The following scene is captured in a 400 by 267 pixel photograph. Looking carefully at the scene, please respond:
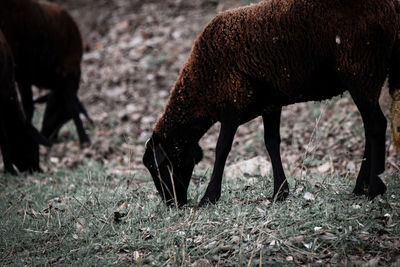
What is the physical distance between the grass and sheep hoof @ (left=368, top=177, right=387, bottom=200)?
0.09m

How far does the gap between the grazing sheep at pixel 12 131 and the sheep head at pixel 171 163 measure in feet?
11.6

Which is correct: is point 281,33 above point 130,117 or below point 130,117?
above

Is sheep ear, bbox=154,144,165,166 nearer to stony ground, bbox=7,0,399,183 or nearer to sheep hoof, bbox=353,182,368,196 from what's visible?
stony ground, bbox=7,0,399,183

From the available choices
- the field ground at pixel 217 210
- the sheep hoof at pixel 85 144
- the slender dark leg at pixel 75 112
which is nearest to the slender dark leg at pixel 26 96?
the slender dark leg at pixel 75 112

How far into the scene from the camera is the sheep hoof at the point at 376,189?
415 centimetres

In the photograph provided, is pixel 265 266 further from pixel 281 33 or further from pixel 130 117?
pixel 130 117

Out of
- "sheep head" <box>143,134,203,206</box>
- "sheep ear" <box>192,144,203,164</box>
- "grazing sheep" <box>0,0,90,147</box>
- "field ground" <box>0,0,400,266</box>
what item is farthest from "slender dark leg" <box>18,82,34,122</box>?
"sheep ear" <box>192,144,203,164</box>

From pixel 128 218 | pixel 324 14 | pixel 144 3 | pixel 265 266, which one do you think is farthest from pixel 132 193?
pixel 144 3

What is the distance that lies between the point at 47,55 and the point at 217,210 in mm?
6476

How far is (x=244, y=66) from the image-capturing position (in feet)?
14.6

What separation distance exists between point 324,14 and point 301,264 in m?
2.02

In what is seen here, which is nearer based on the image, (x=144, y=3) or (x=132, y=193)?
(x=132, y=193)

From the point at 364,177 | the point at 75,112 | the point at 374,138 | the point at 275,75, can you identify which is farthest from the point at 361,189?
the point at 75,112

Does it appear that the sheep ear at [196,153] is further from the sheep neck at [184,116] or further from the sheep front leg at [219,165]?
the sheep front leg at [219,165]
